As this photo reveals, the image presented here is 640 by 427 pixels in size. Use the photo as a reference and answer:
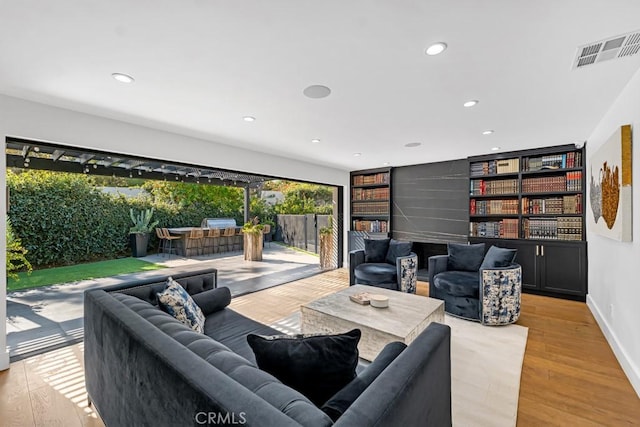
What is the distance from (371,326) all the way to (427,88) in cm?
199

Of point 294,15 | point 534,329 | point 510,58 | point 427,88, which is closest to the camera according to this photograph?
point 294,15

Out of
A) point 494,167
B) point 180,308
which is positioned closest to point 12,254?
point 180,308

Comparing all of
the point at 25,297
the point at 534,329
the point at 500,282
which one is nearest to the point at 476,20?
the point at 500,282

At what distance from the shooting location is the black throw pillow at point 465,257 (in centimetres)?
396

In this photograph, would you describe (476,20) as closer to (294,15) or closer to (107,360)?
(294,15)

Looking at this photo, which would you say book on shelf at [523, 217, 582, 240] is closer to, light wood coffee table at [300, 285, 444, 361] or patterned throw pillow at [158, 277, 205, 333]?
light wood coffee table at [300, 285, 444, 361]

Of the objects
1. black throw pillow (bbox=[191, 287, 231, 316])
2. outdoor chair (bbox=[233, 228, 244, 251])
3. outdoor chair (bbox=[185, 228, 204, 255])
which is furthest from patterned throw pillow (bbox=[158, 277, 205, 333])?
outdoor chair (bbox=[233, 228, 244, 251])

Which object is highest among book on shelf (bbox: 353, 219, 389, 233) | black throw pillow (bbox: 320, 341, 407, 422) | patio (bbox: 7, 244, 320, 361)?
book on shelf (bbox: 353, 219, 389, 233)

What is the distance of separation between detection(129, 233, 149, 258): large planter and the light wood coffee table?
6970 mm

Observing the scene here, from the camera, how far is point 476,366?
7.89 ft

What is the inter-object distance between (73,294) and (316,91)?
188 inches

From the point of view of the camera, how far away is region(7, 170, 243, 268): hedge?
572 centimetres

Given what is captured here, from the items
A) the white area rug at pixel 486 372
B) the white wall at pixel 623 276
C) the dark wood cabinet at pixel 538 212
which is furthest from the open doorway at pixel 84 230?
the white wall at pixel 623 276

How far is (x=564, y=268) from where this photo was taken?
4.19 meters
